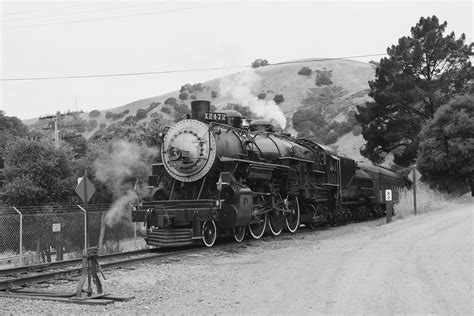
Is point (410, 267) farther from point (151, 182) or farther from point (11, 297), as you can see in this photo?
point (151, 182)

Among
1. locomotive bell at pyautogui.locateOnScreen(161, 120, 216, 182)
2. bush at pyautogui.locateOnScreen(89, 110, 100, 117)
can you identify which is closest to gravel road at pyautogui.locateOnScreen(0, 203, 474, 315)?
locomotive bell at pyautogui.locateOnScreen(161, 120, 216, 182)

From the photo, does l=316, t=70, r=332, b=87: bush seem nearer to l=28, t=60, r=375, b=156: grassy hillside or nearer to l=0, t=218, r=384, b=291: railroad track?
l=28, t=60, r=375, b=156: grassy hillside

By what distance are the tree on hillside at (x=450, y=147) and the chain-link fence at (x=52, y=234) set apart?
21515mm

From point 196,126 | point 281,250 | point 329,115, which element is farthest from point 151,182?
point 329,115

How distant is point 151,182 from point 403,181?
26.8 meters

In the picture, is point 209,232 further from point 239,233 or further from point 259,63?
point 259,63

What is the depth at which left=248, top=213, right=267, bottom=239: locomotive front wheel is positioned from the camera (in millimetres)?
15602

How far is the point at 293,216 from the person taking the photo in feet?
59.4

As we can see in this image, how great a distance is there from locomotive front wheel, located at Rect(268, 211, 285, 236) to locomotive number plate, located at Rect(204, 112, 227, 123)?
368 cm

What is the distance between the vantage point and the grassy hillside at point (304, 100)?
70.1 metres

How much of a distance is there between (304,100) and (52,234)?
71322 millimetres

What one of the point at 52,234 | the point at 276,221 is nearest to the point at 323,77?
the point at 276,221

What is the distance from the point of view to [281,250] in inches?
508

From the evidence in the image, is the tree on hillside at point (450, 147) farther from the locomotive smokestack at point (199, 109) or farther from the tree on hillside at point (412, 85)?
the locomotive smokestack at point (199, 109)
